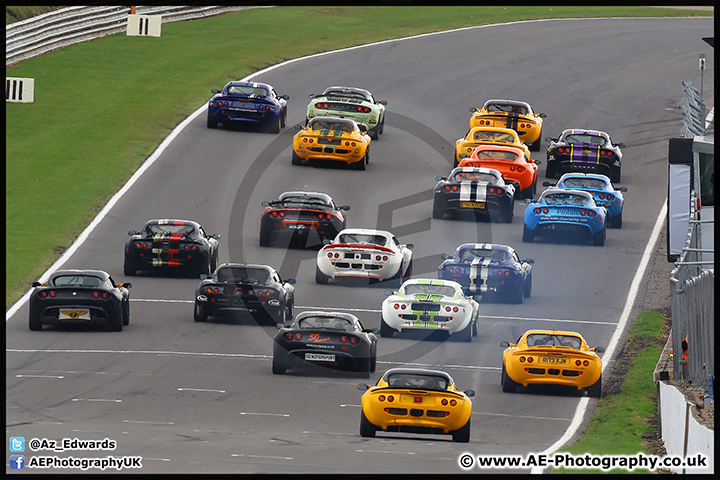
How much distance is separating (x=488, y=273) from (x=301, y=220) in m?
6.18

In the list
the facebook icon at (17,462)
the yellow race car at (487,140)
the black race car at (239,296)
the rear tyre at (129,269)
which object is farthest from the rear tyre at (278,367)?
the yellow race car at (487,140)

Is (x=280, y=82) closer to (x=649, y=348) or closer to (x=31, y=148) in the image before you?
(x=31, y=148)

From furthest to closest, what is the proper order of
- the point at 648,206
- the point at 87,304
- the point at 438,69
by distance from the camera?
the point at 438,69 → the point at 648,206 → the point at 87,304

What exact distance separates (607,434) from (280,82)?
120 ft

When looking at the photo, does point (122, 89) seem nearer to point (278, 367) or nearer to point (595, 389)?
point (278, 367)

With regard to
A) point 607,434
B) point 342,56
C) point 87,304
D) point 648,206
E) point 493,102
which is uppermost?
point 342,56

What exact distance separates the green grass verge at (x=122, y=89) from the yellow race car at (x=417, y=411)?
1262 centimetres

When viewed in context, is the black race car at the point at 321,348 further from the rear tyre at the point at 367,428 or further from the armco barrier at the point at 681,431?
the armco barrier at the point at 681,431

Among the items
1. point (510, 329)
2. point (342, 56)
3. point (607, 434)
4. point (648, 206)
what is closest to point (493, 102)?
point (648, 206)

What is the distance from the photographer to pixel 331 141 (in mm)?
41469

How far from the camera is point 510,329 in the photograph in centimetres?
2723

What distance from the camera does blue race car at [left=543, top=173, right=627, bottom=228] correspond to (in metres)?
37.0

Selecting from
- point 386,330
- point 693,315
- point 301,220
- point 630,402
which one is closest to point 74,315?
point 386,330

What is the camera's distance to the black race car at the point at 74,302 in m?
25.4
